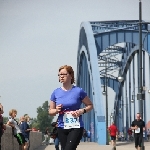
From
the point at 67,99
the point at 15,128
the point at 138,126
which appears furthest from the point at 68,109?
the point at 138,126

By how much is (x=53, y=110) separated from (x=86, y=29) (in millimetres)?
40014

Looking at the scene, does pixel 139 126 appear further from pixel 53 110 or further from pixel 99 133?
pixel 99 133

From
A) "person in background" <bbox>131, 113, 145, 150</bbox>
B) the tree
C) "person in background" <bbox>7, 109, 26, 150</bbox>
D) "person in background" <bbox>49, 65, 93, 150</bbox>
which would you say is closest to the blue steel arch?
"person in background" <bbox>131, 113, 145, 150</bbox>

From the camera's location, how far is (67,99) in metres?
7.75

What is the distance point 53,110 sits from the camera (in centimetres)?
766

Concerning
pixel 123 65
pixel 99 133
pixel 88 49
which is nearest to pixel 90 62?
pixel 88 49

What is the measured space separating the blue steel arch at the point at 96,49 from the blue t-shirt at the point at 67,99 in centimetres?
3165

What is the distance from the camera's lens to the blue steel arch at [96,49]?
136 feet

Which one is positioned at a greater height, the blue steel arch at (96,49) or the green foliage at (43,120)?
the blue steel arch at (96,49)

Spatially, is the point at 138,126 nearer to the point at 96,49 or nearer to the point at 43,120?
→ the point at 96,49

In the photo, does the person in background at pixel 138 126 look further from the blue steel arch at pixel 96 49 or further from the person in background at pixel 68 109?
the blue steel arch at pixel 96 49

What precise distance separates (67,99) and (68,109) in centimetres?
13

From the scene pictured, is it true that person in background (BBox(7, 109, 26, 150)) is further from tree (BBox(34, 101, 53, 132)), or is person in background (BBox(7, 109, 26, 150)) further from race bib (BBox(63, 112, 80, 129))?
tree (BBox(34, 101, 53, 132))

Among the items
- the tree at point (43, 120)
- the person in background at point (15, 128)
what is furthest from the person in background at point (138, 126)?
the tree at point (43, 120)
